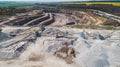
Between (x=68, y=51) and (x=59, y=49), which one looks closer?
(x=68, y=51)

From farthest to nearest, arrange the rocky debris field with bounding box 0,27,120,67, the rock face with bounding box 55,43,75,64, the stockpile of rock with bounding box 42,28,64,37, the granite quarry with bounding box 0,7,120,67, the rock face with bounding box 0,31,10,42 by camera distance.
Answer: the stockpile of rock with bounding box 42,28,64,37
the rock face with bounding box 0,31,10,42
the rock face with bounding box 55,43,75,64
the granite quarry with bounding box 0,7,120,67
the rocky debris field with bounding box 0,27,120,67

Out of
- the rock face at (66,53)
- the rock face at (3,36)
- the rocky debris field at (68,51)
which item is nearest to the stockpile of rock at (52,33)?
the rocky debris field at (68,51)

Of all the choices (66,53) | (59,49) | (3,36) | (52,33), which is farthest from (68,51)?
(3,36)

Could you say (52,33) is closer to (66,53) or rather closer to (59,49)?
(59,49)

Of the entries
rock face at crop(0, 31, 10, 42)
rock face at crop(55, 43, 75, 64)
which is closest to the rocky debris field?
rock face at crop(55, 43, 75, 64)

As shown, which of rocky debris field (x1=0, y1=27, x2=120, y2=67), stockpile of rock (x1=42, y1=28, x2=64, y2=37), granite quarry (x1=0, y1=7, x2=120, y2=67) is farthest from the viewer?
stockpile of rock (x1=42, y1=28, x2=64, y2=37)

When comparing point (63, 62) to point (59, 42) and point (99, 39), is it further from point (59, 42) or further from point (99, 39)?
point (99, 39)

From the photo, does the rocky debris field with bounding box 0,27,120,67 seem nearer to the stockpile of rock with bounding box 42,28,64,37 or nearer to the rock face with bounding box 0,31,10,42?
the stockpile of rock with bounding box 42,28,64,37

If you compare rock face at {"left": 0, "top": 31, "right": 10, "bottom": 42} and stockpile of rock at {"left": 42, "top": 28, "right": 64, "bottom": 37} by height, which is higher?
stockpile of rock at {"left": 42, "top": 28, "right": 64, "bottom": 37}
